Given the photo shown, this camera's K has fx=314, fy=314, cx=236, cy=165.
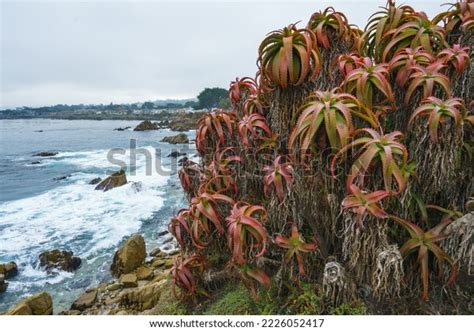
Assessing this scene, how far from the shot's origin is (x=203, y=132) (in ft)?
10.6

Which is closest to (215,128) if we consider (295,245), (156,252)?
(295,245)

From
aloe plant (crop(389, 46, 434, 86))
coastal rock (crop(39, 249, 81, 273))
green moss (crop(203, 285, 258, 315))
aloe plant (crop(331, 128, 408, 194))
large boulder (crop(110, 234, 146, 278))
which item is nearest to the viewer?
aloe plant (crop(331, 128, 408, 194))

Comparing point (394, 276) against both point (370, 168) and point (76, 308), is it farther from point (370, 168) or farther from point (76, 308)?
point (76, 308)

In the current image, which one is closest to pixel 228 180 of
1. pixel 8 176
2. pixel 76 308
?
pixel 76 308

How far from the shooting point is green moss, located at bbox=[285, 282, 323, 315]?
2328mm

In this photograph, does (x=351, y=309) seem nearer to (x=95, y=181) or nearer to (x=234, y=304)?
(x=234, y=304)

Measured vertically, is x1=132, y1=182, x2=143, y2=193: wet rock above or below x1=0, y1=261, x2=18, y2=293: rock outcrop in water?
above

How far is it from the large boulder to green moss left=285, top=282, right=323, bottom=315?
5.04 metres

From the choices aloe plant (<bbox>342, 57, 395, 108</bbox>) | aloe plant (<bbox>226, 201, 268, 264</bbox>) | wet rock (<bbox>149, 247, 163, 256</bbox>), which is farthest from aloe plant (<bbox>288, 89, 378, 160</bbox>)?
wet rock (<bbox>149, 247, 163, 256</bbox>)

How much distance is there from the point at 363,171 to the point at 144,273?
5607mm

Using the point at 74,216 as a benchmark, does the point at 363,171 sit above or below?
above

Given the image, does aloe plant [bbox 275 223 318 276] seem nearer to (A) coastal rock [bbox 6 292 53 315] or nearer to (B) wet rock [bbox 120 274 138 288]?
(B) wet rock [bbox 120 274 138 288]

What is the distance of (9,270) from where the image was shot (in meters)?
7.02

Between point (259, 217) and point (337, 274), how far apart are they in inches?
29.4
